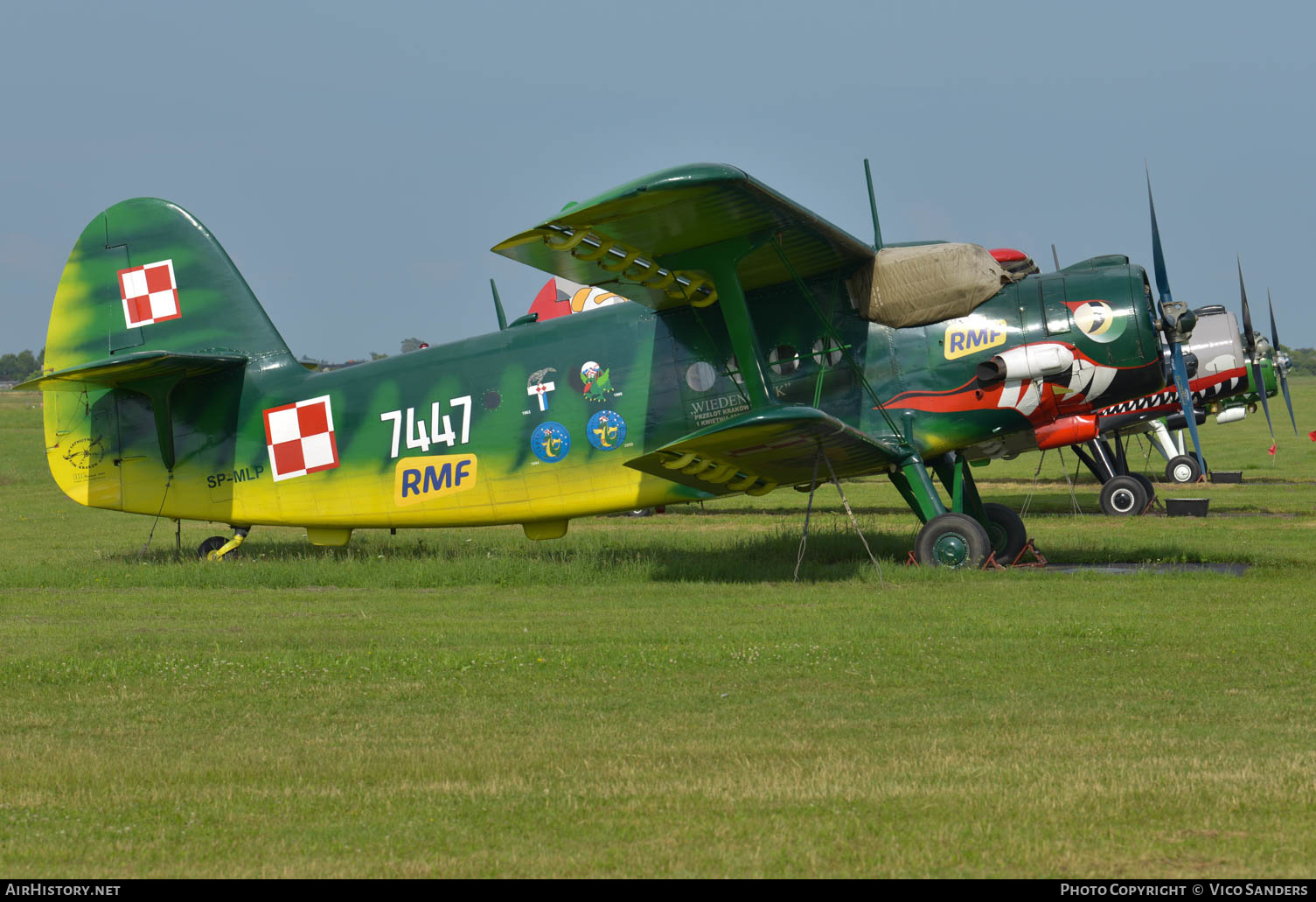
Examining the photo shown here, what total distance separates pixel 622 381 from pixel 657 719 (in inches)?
293

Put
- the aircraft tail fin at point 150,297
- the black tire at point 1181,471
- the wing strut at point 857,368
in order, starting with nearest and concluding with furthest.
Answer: the wing strut at point 857,368
the aircraft tail fin at point 150,297
the black tire at point 1181,471

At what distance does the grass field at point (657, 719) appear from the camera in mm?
4441

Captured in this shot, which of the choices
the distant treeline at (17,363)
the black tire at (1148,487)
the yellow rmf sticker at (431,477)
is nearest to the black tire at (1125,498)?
the black tire at (1148,487)

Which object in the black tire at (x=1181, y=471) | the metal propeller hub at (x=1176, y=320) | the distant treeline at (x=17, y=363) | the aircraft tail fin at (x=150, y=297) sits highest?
the distant treeline at (x=17, y=363)

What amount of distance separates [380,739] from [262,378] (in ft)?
32.4

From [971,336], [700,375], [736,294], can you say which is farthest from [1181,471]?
[736,294]

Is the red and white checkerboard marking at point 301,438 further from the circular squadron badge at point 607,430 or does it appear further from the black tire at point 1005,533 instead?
the black tire at point 1005,533

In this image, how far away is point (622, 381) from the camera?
1378cm

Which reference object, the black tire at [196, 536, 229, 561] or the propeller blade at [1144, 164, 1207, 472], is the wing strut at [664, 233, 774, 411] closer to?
the propeller blade at [1144, 164, 1207, 472]

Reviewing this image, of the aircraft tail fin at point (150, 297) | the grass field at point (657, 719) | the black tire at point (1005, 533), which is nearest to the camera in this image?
the grass field at point (657, 719)

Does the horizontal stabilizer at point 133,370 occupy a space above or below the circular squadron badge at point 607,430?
above

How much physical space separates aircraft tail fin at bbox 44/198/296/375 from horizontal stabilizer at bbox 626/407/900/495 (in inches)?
235

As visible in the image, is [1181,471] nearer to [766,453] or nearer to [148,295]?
[766,453]

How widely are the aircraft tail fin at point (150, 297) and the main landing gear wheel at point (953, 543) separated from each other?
8278mm
